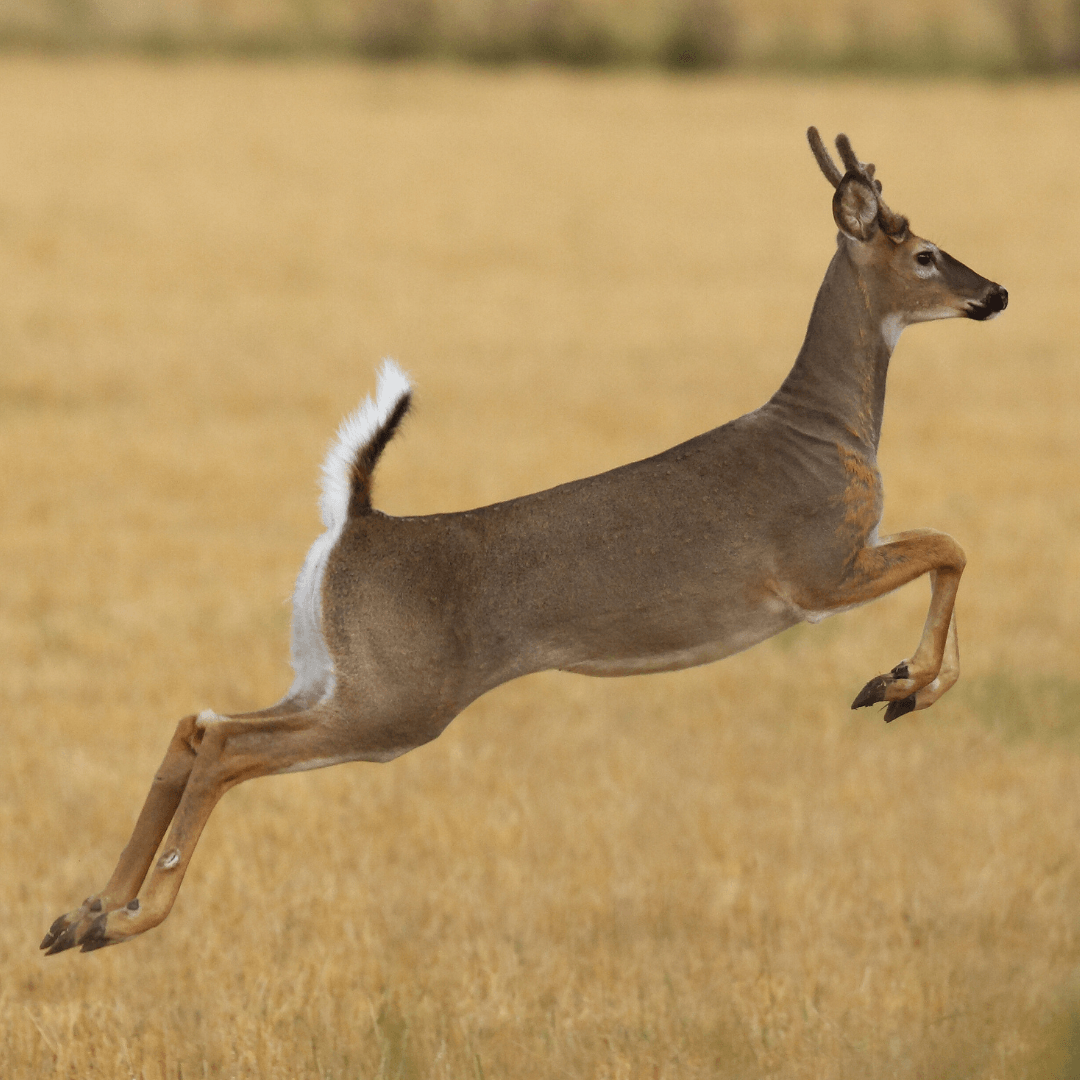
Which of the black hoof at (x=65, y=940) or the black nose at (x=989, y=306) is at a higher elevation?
the black nose at (x=989, y=306)

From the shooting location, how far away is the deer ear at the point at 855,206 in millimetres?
3436

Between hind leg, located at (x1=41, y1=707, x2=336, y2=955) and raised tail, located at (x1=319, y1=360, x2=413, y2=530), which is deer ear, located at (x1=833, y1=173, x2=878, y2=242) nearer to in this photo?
raised tail, located at (x1=319, y1=360, x2=413, y2=530)

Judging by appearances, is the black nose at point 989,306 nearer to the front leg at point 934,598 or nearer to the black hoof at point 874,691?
the front leg at point 934,598

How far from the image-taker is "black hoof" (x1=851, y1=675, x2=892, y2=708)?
349 centimetres

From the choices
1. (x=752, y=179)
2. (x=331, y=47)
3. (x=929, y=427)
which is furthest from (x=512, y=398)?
(x=331, y=47)

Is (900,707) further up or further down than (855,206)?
further down

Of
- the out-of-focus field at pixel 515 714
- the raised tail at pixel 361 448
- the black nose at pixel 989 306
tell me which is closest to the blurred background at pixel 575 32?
the out-of-focus field at pixel 515 714

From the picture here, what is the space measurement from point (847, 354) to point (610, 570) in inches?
31.3

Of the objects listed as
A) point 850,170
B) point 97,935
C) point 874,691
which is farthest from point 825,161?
point 97,935

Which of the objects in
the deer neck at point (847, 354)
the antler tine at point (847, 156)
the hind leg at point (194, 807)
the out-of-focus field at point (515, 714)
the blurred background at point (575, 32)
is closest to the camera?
the antler tine at point (847, 156)

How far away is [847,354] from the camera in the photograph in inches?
149

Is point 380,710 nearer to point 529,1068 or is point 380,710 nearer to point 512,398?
point 529,1068

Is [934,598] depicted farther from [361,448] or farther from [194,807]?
[194,807]

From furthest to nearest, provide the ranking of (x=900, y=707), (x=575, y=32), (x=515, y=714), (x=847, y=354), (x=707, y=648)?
(x=575, y=32) → (x=515, y=714) → (x=847, y=354) → (x=900, y=707) → (x=707, y=648)
